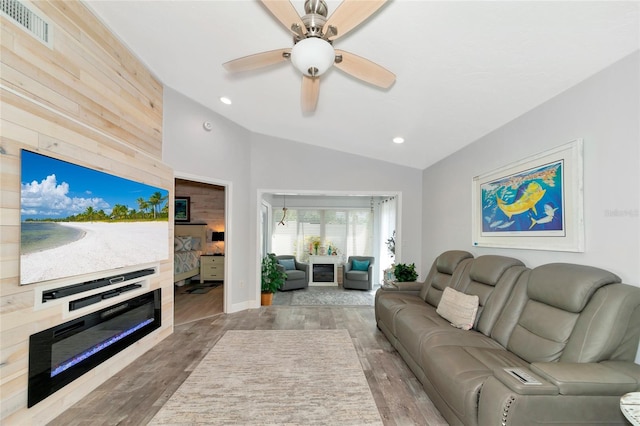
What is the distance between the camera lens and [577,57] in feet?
6.37

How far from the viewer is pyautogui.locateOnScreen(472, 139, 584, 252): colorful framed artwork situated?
2.17 meters

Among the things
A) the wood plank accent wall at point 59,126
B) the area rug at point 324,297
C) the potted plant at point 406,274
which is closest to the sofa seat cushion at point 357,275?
the area rug at point 324,297

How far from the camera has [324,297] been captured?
5.86 metres

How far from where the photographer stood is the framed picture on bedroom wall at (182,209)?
268 inches

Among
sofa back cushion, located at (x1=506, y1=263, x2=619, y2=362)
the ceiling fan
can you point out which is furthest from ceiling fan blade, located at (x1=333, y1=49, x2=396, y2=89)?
sofa back cushion, located at (x1=506, y1=263, x2=619, y2=362)

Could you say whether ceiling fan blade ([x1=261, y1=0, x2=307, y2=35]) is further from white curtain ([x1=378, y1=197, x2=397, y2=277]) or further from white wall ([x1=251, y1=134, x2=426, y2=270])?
white curtain ([x1=378, y1=197, x2=397, y2=277])

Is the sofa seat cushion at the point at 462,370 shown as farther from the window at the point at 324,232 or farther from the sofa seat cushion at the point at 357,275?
the window at the point at 324,232

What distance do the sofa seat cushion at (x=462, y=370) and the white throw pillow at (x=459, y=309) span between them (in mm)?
442

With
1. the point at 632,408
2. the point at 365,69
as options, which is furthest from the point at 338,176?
the point at 632,408

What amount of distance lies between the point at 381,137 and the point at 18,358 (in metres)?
4.17

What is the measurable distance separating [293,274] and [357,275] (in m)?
1.49

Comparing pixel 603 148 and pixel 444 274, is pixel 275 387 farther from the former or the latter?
pixel 603 148

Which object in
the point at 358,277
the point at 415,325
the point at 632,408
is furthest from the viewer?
the point at 358,277

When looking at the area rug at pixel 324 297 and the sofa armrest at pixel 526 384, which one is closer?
the sofa armrest at pixel 526 384
